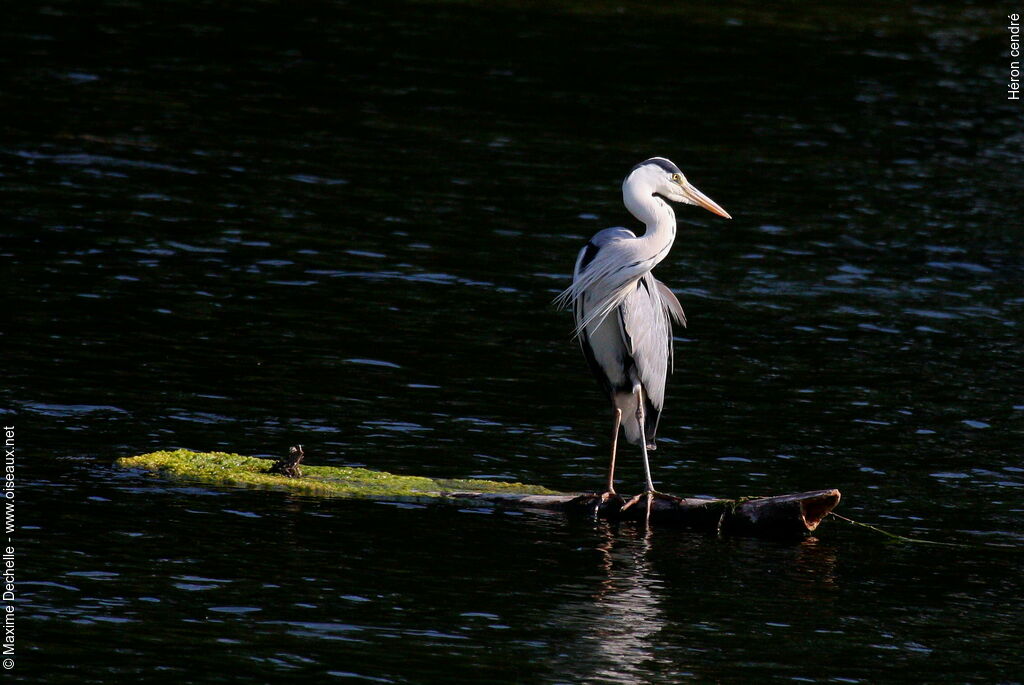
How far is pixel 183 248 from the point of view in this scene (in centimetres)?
1652

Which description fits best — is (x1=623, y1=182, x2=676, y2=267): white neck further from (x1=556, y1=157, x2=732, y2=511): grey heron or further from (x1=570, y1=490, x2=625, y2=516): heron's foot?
(x1=570, y1=490, x2=625, y2=516): heron's foot

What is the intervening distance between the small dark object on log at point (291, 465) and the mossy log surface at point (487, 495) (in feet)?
0.09

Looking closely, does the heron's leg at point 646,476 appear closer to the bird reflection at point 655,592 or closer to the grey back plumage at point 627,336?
the grey back plumage at point 627,336

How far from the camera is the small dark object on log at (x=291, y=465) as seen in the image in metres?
10.3

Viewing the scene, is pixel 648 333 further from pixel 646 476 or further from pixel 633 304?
pixel 646 476

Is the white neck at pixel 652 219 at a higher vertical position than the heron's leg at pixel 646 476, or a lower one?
higher

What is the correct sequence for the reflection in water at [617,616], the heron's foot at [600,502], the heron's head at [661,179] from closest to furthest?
the reflection in water at [617,616] < the heron's foot at [600,502] < the heron's head at [661,179]

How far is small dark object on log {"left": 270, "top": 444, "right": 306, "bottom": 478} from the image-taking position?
406 inches

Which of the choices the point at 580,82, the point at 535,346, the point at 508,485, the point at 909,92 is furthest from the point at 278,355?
the point at 909,92

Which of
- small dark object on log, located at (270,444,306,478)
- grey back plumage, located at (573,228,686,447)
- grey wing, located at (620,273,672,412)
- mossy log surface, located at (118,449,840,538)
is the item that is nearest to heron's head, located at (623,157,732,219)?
grey back plumage, located at (573,228,686,447)

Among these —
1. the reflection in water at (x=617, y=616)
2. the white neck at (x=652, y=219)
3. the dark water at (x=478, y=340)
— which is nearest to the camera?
the reflection in water at (x=617, y=616)

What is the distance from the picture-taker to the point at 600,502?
33.0ft

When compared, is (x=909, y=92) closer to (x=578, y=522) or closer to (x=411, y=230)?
(x=411, y=230)

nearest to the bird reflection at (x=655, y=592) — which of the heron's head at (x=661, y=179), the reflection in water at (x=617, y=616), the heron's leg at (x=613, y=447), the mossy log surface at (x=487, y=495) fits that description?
the reflection in water at (x=617, y=616)
